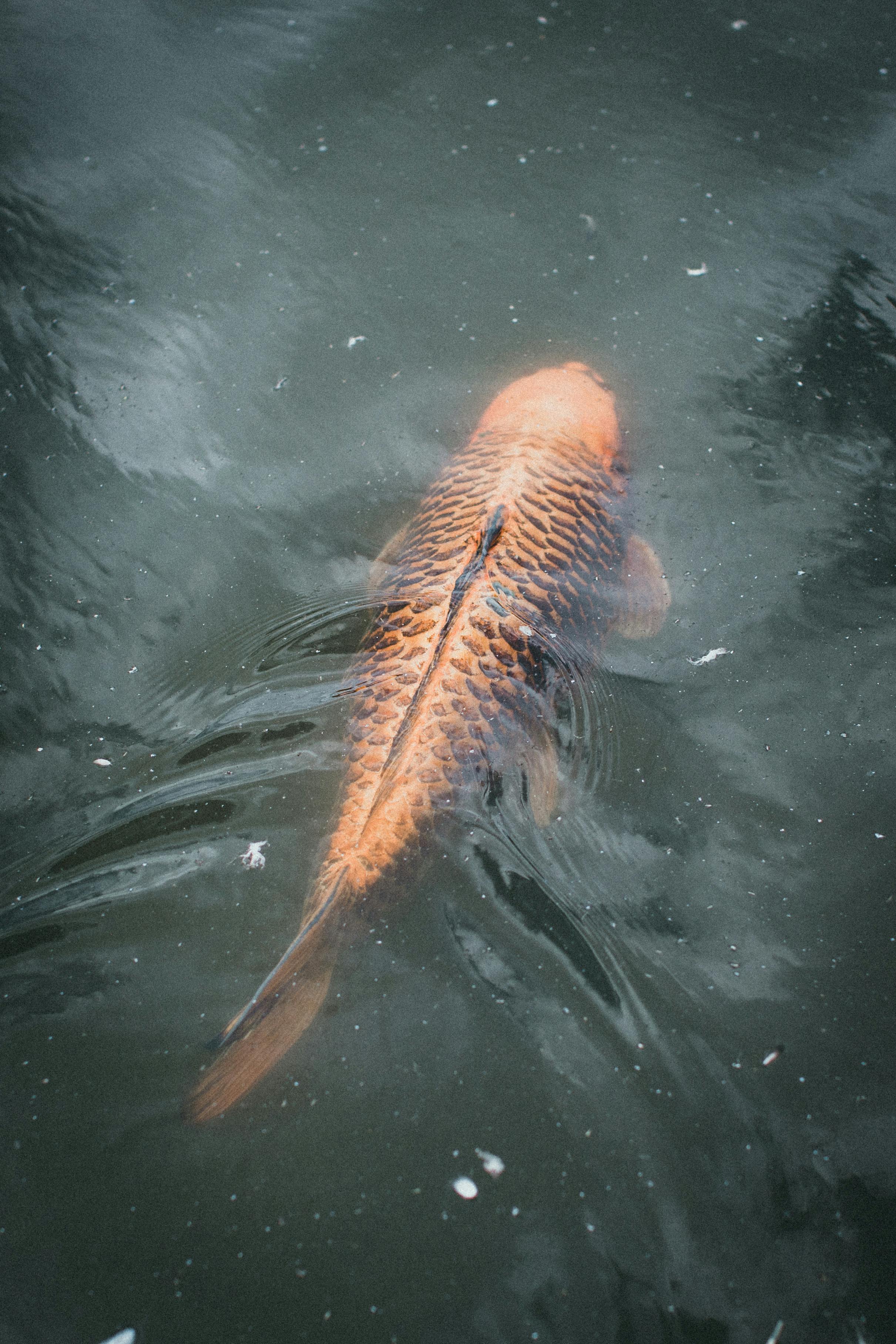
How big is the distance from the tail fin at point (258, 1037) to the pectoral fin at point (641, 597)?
5.64ft

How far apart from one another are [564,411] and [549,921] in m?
2.28

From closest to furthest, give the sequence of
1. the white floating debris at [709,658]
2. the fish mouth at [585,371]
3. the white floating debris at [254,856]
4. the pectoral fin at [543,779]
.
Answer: the white floating debris at [254,856]
the pectoral fin at [543,779]
the white floating debris at [709,658]
the fish mouth at [585,371]

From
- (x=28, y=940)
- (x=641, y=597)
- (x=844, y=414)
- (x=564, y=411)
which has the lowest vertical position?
(x=28, y=940)

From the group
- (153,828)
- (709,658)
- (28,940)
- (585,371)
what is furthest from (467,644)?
(585,371)

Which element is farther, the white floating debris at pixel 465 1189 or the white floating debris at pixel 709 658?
the white floating debris at pixel 709 658

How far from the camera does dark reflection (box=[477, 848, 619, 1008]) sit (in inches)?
90.5

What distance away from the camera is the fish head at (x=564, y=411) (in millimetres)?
3467

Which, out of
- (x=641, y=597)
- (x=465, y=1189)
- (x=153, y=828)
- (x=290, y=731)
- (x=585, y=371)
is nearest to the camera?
(x=465, y=1189)

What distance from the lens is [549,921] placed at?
7.82ft

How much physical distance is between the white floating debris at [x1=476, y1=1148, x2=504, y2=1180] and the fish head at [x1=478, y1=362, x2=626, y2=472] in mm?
2642

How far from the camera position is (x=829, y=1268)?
1957 millimetres

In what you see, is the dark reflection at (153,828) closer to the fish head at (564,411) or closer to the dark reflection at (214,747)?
the dark reflection at (214,747)

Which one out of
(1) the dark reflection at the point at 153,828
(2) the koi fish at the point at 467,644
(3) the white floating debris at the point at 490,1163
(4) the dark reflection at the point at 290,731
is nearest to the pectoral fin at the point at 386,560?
(2) the koi fish at the point at 467,644

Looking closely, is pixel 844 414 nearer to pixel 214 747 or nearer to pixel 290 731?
pixel 290 731
